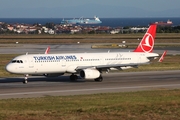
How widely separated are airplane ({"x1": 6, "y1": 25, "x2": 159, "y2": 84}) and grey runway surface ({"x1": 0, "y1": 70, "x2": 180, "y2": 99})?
99cm

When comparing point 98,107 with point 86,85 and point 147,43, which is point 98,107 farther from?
point 147,43

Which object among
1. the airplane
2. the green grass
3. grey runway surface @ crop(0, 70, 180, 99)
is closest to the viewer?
the green grass

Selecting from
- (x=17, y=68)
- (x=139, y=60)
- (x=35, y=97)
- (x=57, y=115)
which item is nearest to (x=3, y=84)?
(x=17, y=68)

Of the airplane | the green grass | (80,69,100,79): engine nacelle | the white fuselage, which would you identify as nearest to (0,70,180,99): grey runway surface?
(80,69,100,79): engine nacelle

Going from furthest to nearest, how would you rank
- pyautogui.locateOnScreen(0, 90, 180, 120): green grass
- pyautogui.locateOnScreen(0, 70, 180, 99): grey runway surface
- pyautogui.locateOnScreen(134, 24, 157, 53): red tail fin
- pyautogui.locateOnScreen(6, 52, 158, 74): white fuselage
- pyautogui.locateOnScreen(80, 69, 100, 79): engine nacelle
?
pyautogui.locateOnScreen(134, 24, 157, 53): red tail fin → pyautogui.locateOnScreen(80, 69, 100, 79): engine nacelle → pyautogui.locateOnScreen(6, 52, 158, 74): white fuselage → pyautogui.locateOnScreen(0, 70, 180, 99): grey runway surface → pyautogui.locateOnScreen(0, 90, 180, 120): green grass

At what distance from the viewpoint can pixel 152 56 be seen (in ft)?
165

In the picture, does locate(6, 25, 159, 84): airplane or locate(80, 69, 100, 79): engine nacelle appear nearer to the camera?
locate(6, 25, 159, 84): airplane

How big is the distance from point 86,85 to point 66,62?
3670mm

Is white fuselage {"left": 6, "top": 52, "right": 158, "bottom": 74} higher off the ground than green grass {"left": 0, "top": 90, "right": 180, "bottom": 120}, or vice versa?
white fuselage {"left": 6, "top": 52, "right": 158, "bottom": 74}

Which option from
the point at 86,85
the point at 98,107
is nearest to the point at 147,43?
the point at 86,85

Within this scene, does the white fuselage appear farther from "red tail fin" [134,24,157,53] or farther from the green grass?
the green grass

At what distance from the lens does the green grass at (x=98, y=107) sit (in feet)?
84.7

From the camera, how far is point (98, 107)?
2906 cm

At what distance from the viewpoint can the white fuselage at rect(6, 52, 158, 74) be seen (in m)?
43.1
